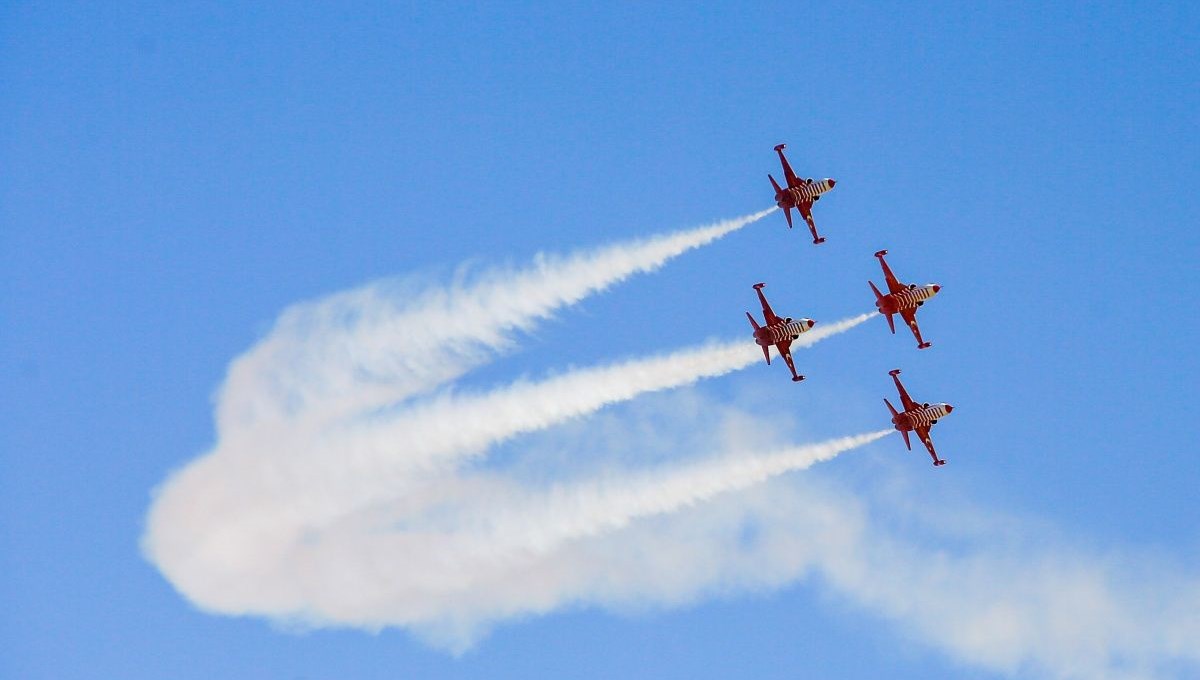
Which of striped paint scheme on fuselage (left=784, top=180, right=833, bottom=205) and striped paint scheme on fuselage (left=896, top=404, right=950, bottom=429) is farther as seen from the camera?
striped paint scheme on fuselage (left=896, top=404, right=950, bottom=429)

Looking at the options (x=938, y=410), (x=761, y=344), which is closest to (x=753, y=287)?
(x=761, y=344)

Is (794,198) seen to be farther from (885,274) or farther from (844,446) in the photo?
(844,446)

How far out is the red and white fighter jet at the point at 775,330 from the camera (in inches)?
4648

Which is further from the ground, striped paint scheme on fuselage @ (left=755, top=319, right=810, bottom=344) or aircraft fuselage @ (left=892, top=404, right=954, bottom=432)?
striped paint scheme on fuselage @ (left=755, top=319, right=810, bottom=344)

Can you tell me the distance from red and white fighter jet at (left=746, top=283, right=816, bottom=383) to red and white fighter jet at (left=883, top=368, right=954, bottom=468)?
21.7ft

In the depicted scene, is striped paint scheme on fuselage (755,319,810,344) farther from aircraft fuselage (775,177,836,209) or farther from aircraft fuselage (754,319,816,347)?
aircraft fuselage (775,177,836,209)

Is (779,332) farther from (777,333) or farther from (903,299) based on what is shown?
(903,299)

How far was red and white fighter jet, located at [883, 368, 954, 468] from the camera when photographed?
120 meters

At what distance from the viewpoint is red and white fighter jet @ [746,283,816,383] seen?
11806 cm

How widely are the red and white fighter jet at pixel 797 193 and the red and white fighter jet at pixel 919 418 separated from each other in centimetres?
1024

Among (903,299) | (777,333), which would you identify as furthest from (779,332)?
(903,299)

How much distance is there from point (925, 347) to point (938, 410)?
11.5 feet

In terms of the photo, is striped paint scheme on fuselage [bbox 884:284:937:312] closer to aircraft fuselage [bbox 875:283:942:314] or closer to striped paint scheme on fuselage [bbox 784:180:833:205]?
aircraft fuselage [bbox 875:283:942:314]

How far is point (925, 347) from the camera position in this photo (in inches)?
4744
